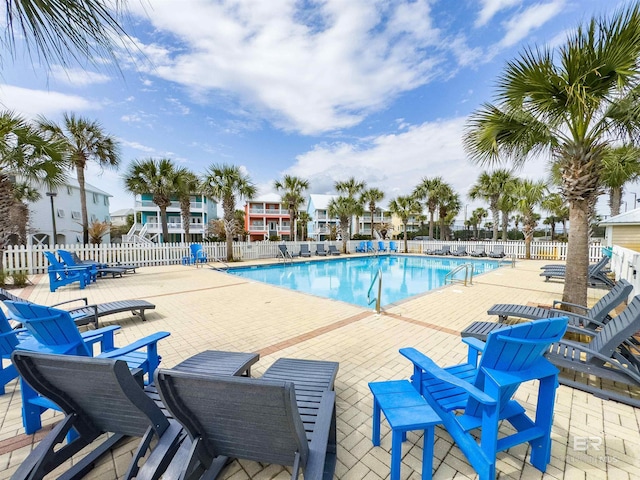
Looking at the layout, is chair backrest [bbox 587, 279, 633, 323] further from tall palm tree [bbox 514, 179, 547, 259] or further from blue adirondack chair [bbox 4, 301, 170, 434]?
tall palm tree [bbox 514, 179, 547, 259]

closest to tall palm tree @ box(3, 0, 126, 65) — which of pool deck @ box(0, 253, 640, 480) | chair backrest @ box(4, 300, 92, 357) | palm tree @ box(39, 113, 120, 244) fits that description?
chair backrest @ box(4, 300, 92, 357)

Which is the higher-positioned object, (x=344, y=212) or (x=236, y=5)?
(x=236, y=5)

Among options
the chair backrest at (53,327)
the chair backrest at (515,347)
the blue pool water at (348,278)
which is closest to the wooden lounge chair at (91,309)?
the chair backrest at (53,327)

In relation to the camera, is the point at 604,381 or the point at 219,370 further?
the point at 604,381

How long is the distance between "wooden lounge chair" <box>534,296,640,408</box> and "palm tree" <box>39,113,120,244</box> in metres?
19.4

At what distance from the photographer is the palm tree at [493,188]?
22297 mm

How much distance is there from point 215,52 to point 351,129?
1659 cm

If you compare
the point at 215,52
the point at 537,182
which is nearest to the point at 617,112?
the point at 215,52

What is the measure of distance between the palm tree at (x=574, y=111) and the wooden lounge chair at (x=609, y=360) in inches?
108

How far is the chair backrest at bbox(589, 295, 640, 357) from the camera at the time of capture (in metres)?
2.73

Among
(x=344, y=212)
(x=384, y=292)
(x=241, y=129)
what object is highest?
(x=241, y=129)

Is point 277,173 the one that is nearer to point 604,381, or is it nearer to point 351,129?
point 351,129

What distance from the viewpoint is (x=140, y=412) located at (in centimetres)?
171

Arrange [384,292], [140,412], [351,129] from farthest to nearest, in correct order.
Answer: [351,129] → [384,292] → [140,412]
